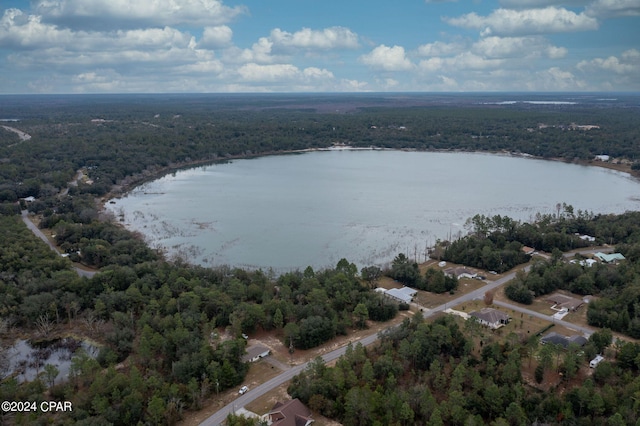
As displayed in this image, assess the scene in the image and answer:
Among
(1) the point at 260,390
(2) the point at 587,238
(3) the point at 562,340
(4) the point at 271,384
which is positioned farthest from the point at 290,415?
(2) the point at 587,238

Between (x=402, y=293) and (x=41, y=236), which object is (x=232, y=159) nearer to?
(x=41, y=236)

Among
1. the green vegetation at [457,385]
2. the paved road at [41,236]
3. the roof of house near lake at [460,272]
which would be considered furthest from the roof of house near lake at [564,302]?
the paved road at [41,236]

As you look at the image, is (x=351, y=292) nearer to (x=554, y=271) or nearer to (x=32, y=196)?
(x=554, y=271)

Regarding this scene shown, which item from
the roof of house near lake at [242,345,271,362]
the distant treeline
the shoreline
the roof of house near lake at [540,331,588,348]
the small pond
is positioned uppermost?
the distant treeline

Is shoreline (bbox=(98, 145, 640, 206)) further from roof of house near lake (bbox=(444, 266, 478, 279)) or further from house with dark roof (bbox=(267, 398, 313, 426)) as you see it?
house with dark roof (bbox=(267, 398, 313, 426))

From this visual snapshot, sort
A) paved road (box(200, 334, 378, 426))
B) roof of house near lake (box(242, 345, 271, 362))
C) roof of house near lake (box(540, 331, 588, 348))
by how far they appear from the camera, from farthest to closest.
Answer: roof of house near lake (box(540, 331, 588, 348)), roof of house near lake (box(242, 345, 271, 362)), paved road (box(200, 334, 378, 426))

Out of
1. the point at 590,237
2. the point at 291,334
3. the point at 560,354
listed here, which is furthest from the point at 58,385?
the point at 590,237

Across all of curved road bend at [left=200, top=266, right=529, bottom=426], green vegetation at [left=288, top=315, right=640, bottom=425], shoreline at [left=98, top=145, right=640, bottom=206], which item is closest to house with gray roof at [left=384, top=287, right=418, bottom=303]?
curved road bend at [left=200, top=266, right=529, bottom=426]

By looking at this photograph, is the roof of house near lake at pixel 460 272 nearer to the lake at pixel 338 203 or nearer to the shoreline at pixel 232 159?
the lake at pixel 338 203
